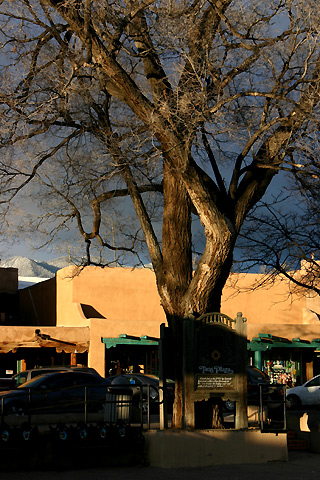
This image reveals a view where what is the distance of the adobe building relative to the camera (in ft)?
119

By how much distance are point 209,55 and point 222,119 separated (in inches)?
74.7

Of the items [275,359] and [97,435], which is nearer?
[97,435]

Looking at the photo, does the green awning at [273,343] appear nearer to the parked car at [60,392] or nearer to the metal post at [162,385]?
the parked car at [60,392]

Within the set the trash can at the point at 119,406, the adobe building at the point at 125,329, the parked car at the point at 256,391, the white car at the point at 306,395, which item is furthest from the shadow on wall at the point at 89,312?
the trash can at the point at 119,406

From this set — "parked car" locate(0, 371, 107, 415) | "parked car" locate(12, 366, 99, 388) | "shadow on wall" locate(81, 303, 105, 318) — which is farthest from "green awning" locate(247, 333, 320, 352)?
"parked car" locate(0, 371, 107, 415)

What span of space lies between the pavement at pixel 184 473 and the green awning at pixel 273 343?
23295 millimetres

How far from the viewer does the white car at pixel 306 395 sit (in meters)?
29.3

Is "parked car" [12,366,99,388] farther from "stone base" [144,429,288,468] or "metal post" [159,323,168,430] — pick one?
"stone base" [144,429,288,468]

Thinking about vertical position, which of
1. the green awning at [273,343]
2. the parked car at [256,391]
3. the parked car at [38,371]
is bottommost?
the parked car at [256,391]

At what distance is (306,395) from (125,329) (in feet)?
36.0

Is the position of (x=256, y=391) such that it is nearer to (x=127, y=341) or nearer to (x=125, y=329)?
(x=127, y=341)

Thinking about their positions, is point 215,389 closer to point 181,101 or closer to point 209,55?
point 181,101

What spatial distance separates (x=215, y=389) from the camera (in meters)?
14.8

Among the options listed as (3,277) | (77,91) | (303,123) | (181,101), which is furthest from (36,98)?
(3,277)
